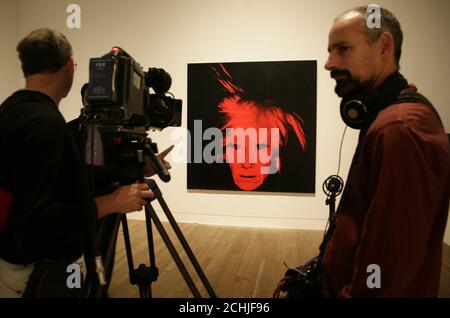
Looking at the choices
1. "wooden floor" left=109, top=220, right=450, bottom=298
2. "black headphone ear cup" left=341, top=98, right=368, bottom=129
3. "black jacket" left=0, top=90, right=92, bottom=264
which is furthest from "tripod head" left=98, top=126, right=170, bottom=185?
"wooden floor" left=109, top=220, right=450, bottom=298

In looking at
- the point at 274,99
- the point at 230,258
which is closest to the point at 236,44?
the point at 274,99

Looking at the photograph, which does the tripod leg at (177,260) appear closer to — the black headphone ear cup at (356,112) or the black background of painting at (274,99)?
the black headphone ear cup at (356,112)

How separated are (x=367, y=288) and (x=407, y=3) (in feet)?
12.3

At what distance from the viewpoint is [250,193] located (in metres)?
3.90

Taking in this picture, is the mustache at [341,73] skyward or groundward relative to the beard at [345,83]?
skyward

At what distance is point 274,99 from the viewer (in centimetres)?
378

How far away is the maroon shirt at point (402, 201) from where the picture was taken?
78cm

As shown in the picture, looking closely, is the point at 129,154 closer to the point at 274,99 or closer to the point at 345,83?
the point at 345,83

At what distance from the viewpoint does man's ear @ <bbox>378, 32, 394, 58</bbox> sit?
1.03 metres

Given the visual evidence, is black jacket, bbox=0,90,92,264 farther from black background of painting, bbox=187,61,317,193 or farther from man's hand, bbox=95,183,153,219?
black background of painting, bbox=187,61,317,193

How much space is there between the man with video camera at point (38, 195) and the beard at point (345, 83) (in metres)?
0.82

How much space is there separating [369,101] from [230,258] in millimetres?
2204

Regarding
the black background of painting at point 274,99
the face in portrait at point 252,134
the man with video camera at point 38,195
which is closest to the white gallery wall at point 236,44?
the black background of painting at point 274,99
